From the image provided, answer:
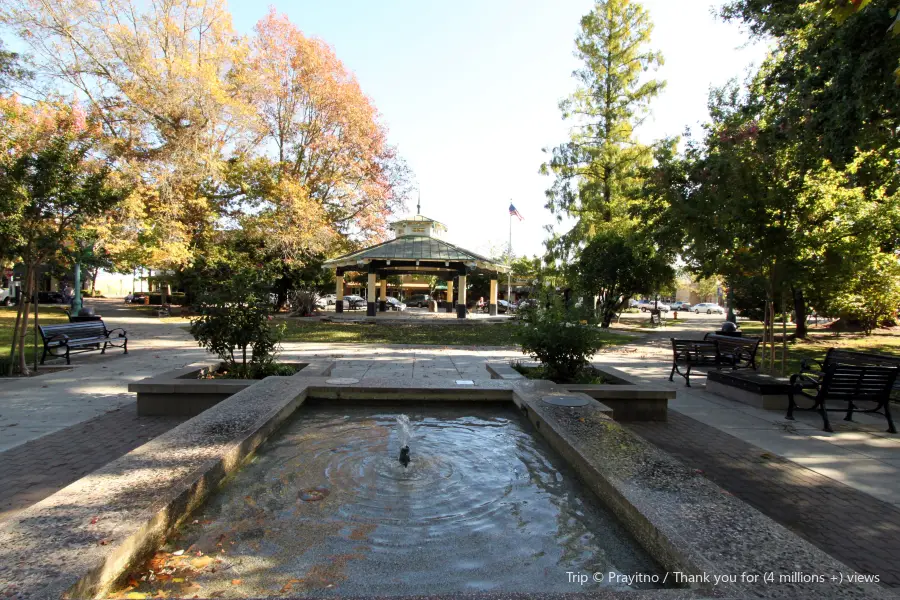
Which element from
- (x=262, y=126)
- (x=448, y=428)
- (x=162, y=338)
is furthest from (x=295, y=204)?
(x=448, y=428)

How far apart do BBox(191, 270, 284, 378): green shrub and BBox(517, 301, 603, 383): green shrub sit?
12.4 feet

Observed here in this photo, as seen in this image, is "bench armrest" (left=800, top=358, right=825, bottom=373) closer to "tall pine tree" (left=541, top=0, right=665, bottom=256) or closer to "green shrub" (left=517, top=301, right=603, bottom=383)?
"green shrub" (left=517, top=301, right=603, bottom=383)

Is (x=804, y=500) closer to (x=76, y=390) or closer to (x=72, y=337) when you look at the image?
(x=76, y=390)

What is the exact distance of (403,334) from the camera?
1855 centimetres

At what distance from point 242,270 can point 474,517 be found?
538 cm

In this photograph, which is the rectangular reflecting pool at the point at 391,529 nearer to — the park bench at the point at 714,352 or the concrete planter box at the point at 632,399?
the concrete planter box at the point at 632,399

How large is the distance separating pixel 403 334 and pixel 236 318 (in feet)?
38.3

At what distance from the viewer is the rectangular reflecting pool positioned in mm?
2539

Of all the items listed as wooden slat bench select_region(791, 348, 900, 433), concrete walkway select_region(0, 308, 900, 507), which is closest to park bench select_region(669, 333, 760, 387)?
concrete walkway select_region(0, 308, 900, 507)

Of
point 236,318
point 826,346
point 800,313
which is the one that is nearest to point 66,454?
point 236,318

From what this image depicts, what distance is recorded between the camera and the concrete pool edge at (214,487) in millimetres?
2156

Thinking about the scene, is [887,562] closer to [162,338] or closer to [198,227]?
[162,338]

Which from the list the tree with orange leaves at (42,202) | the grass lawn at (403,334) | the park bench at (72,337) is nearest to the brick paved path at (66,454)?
the tree with orange leaves at (42,202)

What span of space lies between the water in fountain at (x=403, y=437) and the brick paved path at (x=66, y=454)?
2.74 meters
